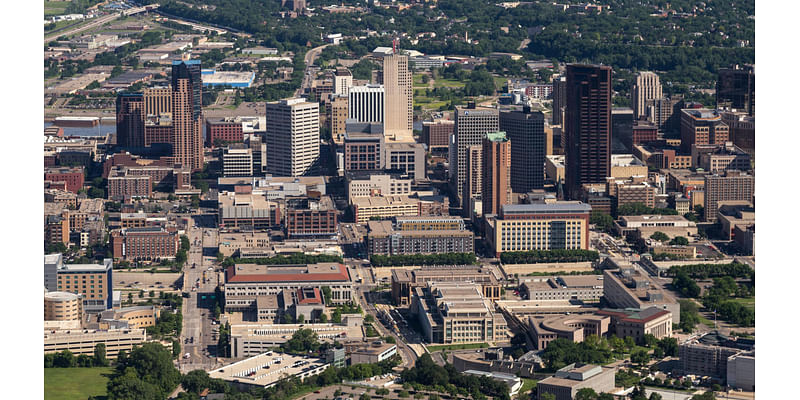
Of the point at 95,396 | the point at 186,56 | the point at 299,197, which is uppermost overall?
the point at 186,56

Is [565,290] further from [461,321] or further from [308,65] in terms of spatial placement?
[308,65]

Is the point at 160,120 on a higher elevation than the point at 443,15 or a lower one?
lower

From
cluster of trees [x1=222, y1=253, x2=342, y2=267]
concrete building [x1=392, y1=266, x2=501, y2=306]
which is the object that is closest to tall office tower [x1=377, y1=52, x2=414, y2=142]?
cluster of trees [x1=222, y1=253, x2=342, y2=267]

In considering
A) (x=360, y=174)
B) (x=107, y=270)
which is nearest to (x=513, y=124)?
(x=360, y=174)

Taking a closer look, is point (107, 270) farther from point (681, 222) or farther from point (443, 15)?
point (443, 15)

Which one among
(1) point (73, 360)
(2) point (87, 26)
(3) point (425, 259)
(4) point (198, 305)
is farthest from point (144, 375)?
(2) point (87, 26)

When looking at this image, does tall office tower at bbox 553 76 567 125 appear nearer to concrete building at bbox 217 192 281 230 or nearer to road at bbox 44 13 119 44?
concrete building at bbox 217 192 281 230

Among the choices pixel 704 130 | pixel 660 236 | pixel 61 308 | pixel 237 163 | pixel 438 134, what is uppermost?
pixel 704 130
